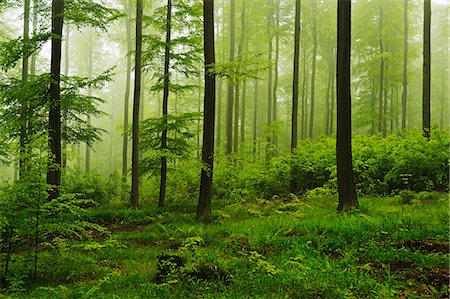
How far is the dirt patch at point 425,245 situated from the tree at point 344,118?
2742mm

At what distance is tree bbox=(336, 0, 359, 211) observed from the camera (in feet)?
29.8

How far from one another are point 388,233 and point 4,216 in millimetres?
7131

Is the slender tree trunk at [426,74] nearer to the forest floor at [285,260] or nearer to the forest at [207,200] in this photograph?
the forest at [207,200]

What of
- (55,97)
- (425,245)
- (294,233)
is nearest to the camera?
(425,245)

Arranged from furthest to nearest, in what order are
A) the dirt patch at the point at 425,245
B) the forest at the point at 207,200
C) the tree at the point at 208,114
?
1. the tree at the point at 208,114
2. the dirt patch at the point at 425,245
3. the forest at the point at 207,200

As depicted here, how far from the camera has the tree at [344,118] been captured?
357 inches

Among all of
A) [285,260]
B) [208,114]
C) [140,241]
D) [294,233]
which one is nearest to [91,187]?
[140,241]

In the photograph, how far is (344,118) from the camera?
9.18m

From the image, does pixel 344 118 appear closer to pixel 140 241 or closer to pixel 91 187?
pixel 140 241

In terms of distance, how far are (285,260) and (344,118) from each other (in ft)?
15.0

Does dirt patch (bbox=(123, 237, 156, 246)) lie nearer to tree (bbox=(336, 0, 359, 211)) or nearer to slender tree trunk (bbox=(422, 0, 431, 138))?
tree (bbox=(336, 0, 359, 211))

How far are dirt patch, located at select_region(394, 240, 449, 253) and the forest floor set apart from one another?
0.02 meters

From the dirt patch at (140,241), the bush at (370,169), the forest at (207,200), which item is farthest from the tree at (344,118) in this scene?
the dirt patch at (140,241)

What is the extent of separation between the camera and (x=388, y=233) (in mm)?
6875
